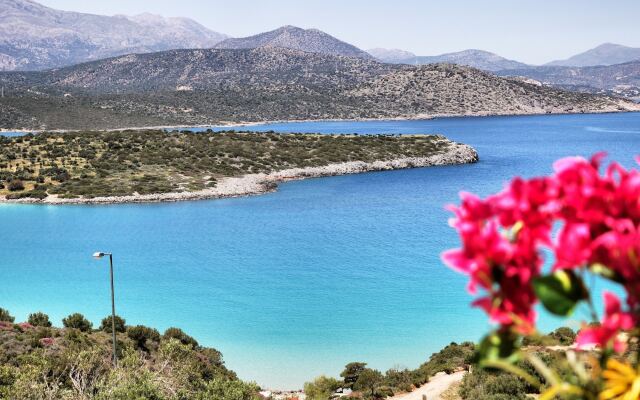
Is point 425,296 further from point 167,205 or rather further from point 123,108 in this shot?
point 123,108

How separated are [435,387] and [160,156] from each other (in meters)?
53.3

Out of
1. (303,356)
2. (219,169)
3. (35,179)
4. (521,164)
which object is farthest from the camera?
(521,164)

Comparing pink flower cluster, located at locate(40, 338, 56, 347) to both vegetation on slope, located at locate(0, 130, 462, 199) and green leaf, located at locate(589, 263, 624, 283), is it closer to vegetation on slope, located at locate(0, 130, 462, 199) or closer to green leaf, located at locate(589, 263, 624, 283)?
green leaf, located at locate(589, 263, 624, 283)

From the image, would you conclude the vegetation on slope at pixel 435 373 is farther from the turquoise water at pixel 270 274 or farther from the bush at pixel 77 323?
the bush at pixel 77 323

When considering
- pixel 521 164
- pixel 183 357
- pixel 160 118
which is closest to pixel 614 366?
pixel 183 357

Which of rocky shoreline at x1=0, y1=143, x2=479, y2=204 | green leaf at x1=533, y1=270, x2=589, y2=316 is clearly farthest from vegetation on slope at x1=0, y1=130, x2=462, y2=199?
green leaf at x1=533, y1=270, x2=589, y2=316

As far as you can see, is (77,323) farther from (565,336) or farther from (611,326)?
(611,326)

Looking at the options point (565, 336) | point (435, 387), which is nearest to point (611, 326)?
point (435, 387)

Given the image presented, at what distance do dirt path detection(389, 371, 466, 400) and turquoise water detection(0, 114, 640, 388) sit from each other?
3582 mm

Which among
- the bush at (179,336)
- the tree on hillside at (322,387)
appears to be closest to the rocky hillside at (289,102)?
the bush at (179,336)

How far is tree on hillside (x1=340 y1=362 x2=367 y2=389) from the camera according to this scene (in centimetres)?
1970

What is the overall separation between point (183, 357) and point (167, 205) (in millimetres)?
33154

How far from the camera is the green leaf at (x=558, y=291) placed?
122 cm

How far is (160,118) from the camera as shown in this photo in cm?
13712
